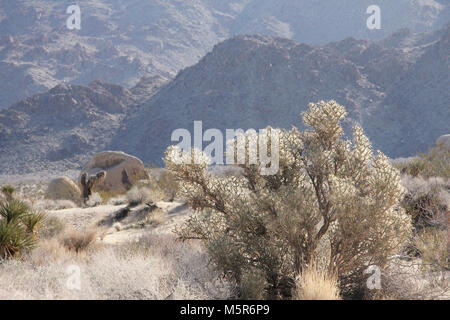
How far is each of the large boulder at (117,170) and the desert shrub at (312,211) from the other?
2089 cm

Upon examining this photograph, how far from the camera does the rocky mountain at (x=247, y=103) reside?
6134 centimetres

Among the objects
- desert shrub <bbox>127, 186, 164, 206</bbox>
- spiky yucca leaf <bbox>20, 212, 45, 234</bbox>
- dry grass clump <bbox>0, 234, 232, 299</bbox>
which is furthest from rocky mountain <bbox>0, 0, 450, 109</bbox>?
dry grass clump <bbox>0, 234, 232, 299</bbox>

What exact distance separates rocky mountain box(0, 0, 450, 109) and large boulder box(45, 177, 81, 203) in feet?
331

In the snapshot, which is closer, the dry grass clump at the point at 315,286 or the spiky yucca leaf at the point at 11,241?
the dry grass clump at the point at 315,286

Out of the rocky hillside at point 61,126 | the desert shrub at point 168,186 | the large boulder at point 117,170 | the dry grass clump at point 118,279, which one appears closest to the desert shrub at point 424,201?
the dry grass clump at point 118,279

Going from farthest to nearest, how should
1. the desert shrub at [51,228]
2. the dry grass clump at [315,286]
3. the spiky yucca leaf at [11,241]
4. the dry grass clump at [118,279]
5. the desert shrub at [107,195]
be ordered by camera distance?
the desert shrub at [107,195] → the desert shrub at [51,228] → the spiky yucca leaf at [11,241] → the dry grass clump at [118,279] → the dry grass clump at [315,286]

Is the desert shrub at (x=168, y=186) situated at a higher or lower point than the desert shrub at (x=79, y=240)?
higher

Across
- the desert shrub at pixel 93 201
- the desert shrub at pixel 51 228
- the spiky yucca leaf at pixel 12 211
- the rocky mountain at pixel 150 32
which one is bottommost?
the desert shrub at pixel 51 228

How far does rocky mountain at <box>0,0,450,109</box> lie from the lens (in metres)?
128

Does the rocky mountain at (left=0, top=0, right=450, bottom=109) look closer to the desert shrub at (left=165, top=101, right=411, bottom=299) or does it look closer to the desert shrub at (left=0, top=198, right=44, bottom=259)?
the desert shrub at (left=0, top=198, right=44, bottom=259)

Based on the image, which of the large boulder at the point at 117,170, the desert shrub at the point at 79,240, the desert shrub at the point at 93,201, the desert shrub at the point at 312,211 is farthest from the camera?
the large boulder at the point at 117,170

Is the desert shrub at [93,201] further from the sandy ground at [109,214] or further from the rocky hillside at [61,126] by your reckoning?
the rocky hillside at [61,126]

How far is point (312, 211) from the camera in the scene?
235 inches

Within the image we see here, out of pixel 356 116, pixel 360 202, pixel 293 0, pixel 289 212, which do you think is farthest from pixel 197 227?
pixel 293 0
